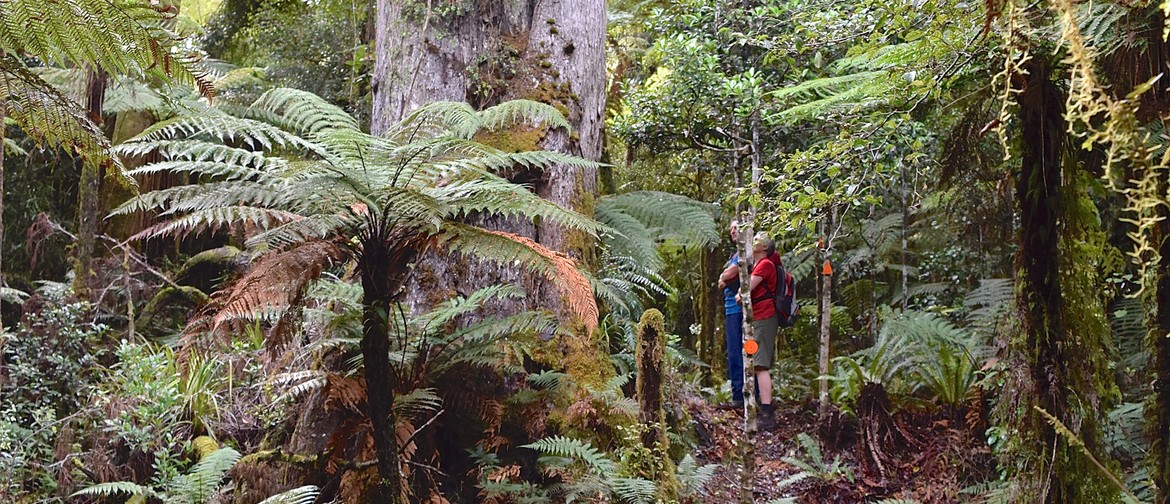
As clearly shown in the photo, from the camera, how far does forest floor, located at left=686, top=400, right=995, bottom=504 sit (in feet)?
16.7

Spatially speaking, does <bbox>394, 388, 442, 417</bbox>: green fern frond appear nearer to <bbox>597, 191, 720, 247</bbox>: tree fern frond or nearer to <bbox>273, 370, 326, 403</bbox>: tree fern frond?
<bbox>273, 370, 326, 403</bbox>: tree fern frond

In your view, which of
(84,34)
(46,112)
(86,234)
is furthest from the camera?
(86,234)

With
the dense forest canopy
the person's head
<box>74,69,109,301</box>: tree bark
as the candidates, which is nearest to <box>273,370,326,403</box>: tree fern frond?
the dense forest canopy

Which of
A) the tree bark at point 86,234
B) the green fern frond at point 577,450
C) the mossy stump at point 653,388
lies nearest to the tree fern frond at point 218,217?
the green fern frond at point 577,450

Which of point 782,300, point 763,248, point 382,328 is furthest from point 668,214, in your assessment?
point 382,328

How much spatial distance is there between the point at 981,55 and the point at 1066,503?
1745mm

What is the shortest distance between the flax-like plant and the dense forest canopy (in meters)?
0.02

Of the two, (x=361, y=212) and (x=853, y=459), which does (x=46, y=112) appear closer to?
(x=361, y=212)

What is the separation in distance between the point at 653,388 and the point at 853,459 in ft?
9.32

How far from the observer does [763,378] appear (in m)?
6.72

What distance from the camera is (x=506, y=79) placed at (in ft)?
15.2

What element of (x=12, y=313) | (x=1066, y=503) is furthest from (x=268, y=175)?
(x=12, y=313)

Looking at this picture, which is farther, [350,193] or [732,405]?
[732,405]

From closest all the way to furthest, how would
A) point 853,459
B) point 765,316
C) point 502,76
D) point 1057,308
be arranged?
point 1057,308 → point 502,76 → point 853,459 → point 765,316
